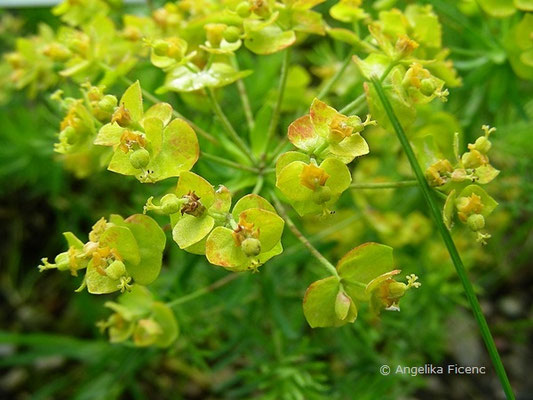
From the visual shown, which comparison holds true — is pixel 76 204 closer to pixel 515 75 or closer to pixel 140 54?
pixel 140 54

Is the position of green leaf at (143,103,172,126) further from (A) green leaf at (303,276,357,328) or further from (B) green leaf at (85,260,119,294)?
(A) green leaf at (303,276,357,328)

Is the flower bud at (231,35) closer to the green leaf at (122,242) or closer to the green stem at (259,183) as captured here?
the green stem at (259,183)

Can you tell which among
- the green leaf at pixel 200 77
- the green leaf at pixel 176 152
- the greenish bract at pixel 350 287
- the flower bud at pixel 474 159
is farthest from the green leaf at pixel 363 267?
the green leaf at pixel 200 77

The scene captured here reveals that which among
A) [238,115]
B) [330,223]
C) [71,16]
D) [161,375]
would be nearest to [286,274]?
[330,223]

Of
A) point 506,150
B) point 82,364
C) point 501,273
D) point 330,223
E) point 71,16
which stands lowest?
point 82,364

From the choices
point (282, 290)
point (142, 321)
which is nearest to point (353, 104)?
point (142, 321)

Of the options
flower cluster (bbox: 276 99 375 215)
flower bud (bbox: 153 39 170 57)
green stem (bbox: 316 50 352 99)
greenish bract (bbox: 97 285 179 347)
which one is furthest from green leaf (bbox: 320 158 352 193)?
greenish bract (bbox: 97 285 179 347)

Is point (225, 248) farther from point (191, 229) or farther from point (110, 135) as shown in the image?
point (110, 135)
